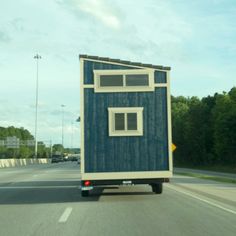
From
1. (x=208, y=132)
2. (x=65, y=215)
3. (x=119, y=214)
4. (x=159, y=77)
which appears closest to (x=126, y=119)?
(x=159, y=77)

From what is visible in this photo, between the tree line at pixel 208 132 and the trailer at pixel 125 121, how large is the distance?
2104 inches

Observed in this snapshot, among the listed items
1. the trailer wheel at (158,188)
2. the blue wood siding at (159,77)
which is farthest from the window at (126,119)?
the trailer wheel at (158,188)

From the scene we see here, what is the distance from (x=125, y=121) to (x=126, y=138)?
1.93ft

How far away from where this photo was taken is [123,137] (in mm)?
18016

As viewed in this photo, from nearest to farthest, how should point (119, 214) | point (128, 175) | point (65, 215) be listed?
point (65, 215)
point (119, 214)
point (128, 175)

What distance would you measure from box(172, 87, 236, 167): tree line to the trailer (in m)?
53.4

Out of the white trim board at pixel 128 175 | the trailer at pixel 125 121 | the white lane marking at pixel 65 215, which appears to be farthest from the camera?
the trailer at pixel 125 121

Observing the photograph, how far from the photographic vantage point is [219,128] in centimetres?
7300

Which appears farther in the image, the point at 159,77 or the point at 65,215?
the point at 159,77

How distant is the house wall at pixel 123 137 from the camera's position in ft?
58.1

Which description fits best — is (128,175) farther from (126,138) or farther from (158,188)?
(158,188)

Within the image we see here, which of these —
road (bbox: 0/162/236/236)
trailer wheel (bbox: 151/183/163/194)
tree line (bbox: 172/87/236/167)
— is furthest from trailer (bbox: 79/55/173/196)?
tree line (bbox: 172/87/236/167)

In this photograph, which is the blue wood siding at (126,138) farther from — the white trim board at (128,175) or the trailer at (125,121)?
the white trim board at (128,175)

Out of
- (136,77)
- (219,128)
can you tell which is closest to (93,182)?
(136,77)
